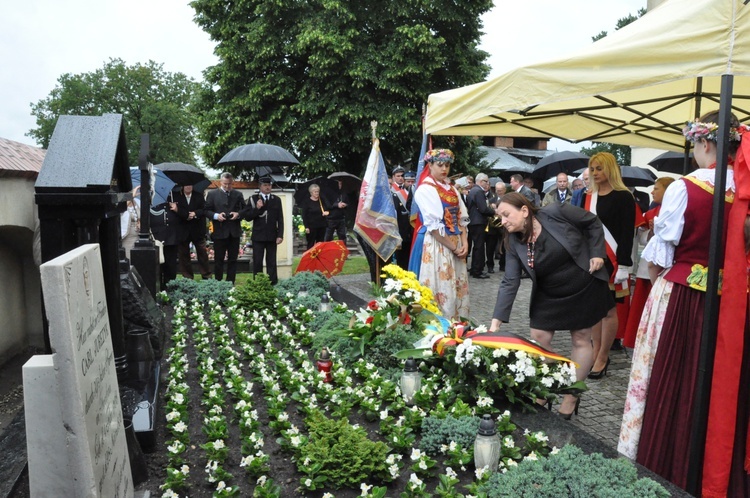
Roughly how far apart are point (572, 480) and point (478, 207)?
34.4 ft

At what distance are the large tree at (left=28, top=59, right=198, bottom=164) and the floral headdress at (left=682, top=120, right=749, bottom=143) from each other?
5380 centimetres

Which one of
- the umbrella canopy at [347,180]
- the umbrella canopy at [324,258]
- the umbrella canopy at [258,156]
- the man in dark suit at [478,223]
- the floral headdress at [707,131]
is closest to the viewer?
the floral headdress at [707,131]

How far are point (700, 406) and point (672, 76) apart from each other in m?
1.78

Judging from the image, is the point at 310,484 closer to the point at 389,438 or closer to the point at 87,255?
the point at 389,438

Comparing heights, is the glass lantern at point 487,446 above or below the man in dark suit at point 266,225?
below

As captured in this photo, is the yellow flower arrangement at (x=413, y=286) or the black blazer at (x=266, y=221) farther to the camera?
the black blazer at (x=266, y=221)

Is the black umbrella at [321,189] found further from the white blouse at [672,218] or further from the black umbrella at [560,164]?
the white blouse at [672,218]

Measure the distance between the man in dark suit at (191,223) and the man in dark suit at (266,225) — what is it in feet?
3.15

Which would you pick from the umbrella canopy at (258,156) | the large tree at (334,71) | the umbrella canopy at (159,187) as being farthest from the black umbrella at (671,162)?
the large tree at (334,71)

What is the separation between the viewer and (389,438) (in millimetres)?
3840

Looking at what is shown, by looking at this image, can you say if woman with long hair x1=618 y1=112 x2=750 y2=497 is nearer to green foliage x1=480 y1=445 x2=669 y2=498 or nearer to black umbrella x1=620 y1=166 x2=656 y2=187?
green foliage x1=480 y1=445 x2=669 y2=498

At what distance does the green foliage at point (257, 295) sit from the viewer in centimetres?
781

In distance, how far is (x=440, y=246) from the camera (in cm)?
695

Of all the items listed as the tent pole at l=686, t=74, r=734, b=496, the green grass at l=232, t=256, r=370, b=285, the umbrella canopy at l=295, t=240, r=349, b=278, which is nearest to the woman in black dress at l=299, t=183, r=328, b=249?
the green grass at l=232, t=256, r=370, b=285
